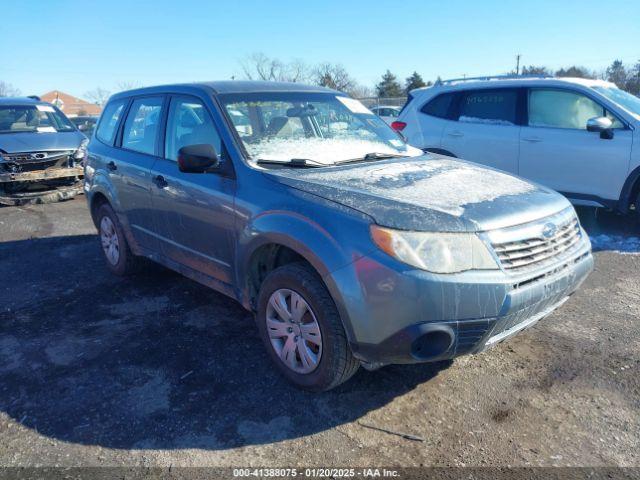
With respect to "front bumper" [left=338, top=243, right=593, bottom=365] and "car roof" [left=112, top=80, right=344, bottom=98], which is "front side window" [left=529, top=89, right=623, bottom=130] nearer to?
"car roof" [left=112, top=80, right=344, bottom=98]

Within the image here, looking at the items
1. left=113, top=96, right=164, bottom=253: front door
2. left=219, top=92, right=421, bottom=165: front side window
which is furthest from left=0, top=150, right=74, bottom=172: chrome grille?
left=219, top=92, right=421, bottom=165: front side window

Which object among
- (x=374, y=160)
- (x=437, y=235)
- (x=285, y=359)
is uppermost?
(x=374, y=160)

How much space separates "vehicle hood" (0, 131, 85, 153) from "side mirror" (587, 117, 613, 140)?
8.41 meters

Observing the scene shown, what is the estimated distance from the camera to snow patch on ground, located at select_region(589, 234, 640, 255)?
5.83 m

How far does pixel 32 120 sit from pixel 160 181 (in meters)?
7.44

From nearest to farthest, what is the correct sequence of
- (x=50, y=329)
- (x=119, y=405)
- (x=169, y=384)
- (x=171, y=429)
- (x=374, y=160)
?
(x=171, y=429), (x=119, y=405), (x=169, y=384), (x=374, y=160), (x=50, y=329)

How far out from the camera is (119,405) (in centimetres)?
309

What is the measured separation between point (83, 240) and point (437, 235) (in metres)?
5.66

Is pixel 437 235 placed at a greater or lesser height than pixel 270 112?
lesser

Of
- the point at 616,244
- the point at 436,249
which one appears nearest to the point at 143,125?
the point at 436,249

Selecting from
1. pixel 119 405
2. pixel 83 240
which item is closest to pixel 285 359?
pixel 119 405

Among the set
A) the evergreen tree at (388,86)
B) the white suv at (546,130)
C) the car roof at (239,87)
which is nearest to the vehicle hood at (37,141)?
the car roof at (239,87)

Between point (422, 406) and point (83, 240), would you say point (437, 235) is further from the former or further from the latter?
point (83, 240)

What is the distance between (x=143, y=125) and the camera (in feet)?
15.2
